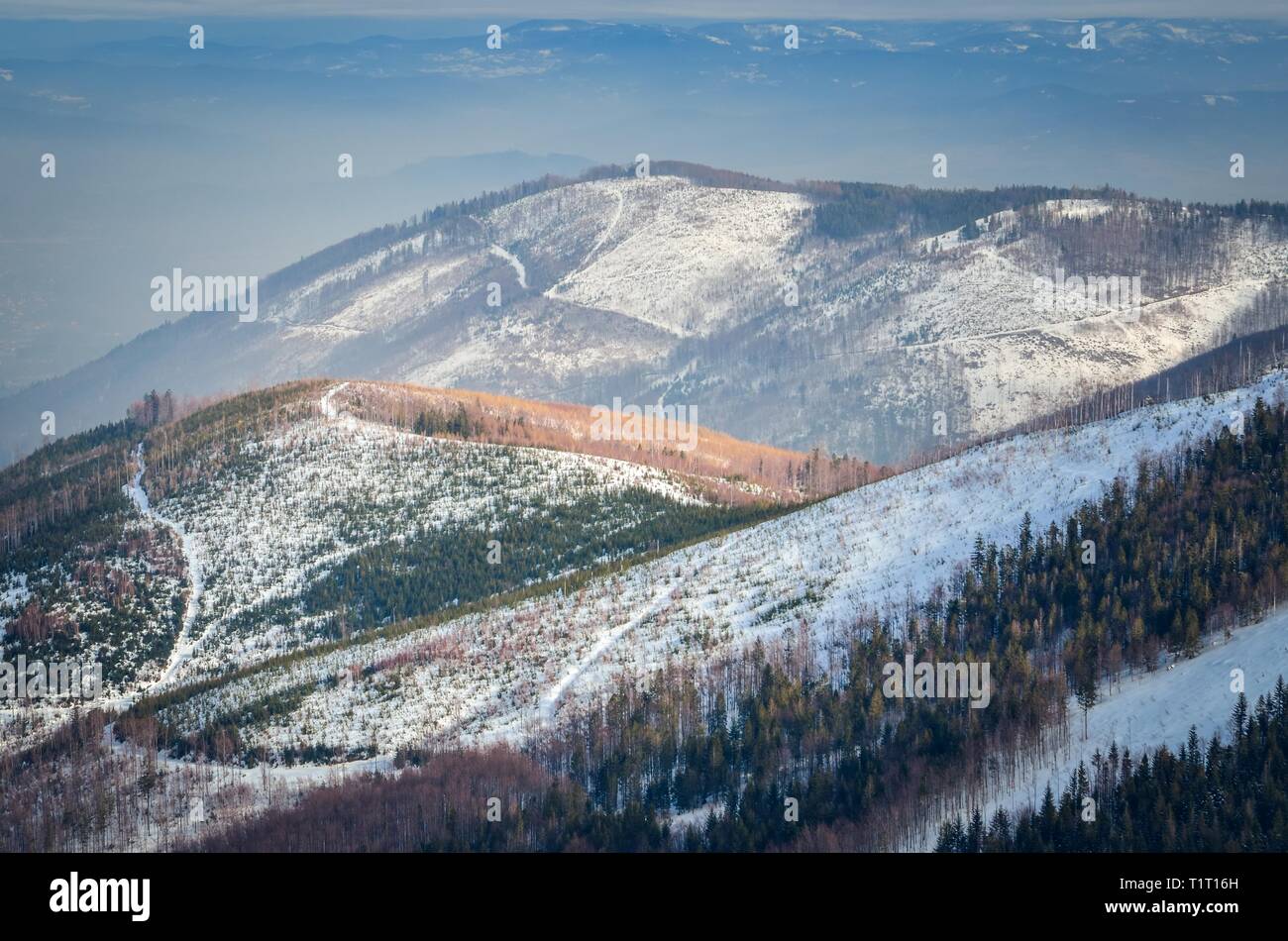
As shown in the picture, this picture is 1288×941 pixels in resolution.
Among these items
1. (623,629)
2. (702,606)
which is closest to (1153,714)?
(702,606)

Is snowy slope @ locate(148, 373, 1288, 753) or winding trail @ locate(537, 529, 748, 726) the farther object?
snowy slope @ locate(148, 373, 1288, 753)

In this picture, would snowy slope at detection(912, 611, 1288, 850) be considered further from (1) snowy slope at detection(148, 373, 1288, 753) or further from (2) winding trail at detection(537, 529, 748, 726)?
(2) winding trail at detection(537, 529, 748, 726)

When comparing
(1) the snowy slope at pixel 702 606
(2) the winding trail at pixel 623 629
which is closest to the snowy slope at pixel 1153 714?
(1) the snowy slope at pixel 702 606

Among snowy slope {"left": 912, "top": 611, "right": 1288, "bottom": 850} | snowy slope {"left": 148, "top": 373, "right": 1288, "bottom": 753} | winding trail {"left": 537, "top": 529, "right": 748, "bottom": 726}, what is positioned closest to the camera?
snowy slope {"left": 912, "top": 611, "right": 1288, "bottom": 850}

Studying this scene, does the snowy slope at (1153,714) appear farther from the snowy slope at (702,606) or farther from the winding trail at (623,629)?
the winding trail at (623,629)

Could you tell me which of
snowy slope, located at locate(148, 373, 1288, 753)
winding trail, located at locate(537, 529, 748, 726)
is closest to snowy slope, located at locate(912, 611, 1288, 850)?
snowy slope, located at locate(148, 373, 1288, 753)

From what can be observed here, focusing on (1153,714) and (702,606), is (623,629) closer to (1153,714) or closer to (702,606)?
(702,606)

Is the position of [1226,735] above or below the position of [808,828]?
above
